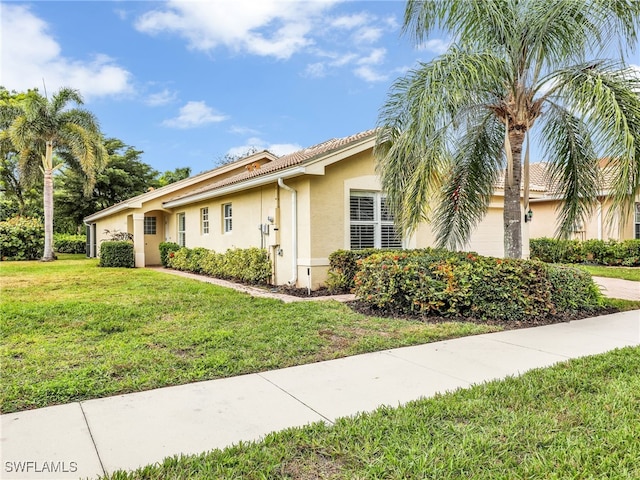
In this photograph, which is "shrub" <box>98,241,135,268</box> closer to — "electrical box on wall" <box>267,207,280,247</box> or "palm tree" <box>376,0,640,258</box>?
"electrical box on wall" <box>267,207,280,247</box>

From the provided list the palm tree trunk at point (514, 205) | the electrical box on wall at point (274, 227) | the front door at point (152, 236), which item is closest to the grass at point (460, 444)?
the palm tree trunk at point (514, 205)

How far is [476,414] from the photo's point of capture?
137 inches

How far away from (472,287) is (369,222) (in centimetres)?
462

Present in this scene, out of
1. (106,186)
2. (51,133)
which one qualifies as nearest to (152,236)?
(51,133)

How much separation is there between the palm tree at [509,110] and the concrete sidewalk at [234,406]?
314 centimetres

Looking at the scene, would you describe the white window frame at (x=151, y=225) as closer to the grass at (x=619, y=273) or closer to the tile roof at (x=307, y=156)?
the tile roof at (x=307, y=156)

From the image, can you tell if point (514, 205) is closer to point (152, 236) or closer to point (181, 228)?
point (181, 228)

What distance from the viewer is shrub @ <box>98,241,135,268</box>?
18.3 meters

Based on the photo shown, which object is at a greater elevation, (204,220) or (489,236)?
(204,220)

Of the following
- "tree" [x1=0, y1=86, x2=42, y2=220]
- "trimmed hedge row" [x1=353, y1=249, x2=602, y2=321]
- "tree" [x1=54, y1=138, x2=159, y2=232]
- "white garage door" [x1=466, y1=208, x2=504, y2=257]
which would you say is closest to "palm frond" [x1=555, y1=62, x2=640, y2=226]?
"trimmed hedge row" [x1=353, y1=249, x2=602, y2=321]

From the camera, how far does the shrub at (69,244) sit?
30.8m

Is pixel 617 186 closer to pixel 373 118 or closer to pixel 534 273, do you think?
pixel 534 273

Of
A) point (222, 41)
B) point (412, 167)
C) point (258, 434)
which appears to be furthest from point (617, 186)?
point (222, 41)

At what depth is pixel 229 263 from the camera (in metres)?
14.0
